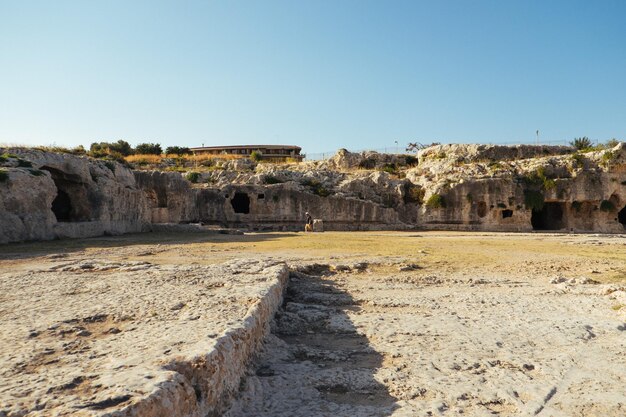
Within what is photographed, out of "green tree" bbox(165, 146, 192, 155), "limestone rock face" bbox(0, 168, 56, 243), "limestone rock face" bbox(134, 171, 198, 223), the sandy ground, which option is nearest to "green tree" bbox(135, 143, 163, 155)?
"green tree" bbox(165, 146, 192, 155)

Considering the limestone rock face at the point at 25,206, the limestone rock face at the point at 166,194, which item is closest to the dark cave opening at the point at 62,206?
the limestone rock face at the point at 25,206

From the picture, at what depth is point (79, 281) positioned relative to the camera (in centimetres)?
532

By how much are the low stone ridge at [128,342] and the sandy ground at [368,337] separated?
2cm

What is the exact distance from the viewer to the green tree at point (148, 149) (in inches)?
1920

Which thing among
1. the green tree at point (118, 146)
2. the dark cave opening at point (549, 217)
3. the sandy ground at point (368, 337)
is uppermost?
the green tree at point (118, 146)

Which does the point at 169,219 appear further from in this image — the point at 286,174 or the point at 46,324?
the point at 46,324

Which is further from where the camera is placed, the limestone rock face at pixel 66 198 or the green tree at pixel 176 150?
the green tree at pixel 176 150

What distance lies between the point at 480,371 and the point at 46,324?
10.7 ft

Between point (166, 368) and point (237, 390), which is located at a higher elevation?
point (166, 368)

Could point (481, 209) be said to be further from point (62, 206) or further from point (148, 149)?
point (148, 149)

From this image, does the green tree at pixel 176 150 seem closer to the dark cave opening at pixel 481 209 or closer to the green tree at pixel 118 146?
the green tree at pixel 118 146

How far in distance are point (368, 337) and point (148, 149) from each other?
49.0 m

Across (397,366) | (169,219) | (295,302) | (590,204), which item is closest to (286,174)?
(169,219)

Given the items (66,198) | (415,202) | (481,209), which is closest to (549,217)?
(481,209)
